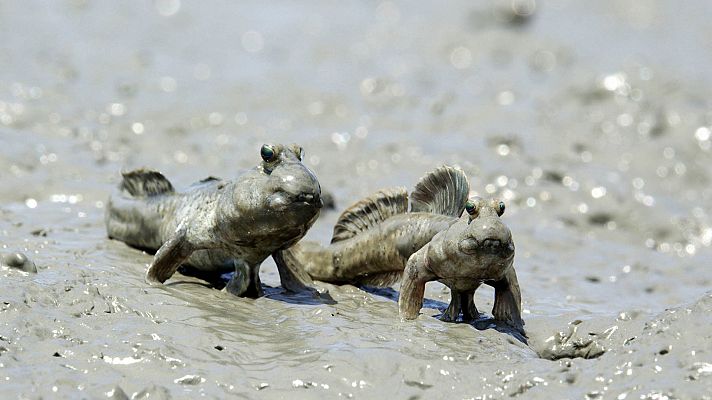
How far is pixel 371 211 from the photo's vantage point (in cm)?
589

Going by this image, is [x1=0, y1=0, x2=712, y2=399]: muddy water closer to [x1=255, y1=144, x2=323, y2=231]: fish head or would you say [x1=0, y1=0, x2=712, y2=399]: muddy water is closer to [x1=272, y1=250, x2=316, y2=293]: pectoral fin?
[x1=272, y1=250, x2=316, y2=293]: pectoral fin

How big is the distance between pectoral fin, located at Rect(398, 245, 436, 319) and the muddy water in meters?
0.14

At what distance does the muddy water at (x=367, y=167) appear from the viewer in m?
4.33

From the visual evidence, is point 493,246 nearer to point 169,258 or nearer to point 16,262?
point 169,258

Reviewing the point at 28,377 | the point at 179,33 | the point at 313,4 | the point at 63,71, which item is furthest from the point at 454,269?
the point at 313,4

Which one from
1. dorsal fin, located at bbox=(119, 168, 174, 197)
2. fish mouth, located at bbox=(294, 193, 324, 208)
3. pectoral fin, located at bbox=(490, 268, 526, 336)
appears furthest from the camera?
dorsal fin, located at bbox=(119, 168, 174, 197)

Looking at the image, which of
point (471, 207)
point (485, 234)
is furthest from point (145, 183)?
point (485, 234)

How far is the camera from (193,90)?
10578mm

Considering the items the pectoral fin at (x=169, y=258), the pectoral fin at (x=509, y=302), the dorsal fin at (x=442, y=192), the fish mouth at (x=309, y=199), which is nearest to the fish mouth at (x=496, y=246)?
the pectoral fin at (x=509, y=302)

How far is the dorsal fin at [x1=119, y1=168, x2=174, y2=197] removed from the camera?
621cm

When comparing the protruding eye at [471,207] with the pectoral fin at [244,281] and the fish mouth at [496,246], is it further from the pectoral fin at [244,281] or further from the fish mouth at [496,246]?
the pectoral fin at [244,281]

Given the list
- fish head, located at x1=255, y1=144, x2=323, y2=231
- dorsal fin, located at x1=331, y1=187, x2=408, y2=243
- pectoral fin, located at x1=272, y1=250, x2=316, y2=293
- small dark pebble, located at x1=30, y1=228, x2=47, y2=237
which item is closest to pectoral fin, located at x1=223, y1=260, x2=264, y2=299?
pectoral fin, located at x1=272, y1=250, x2=316, y2=293

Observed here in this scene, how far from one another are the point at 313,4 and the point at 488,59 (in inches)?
103

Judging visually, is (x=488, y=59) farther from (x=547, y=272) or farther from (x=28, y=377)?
(x=28, y=377)
